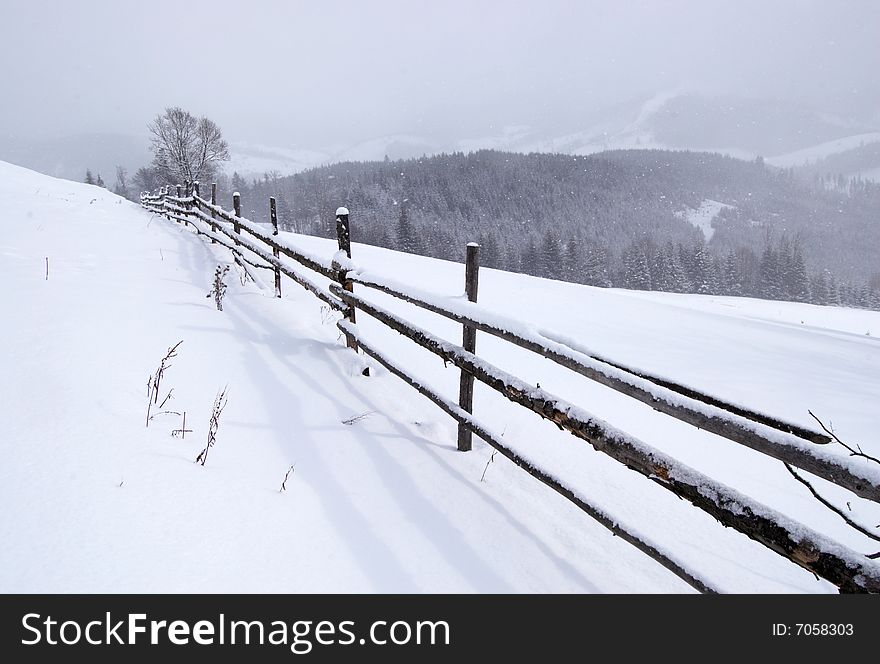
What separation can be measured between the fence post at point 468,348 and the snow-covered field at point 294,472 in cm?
18

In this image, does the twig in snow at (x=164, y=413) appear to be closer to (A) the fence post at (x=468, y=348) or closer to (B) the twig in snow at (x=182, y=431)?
(B) the twig in snow at (x=182, y=431)

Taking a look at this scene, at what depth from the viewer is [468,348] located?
11.0 feet

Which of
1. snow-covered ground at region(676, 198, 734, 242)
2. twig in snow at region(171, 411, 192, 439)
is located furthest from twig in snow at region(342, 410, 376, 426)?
snow-covered ground at region(676, 198, 734, 242)

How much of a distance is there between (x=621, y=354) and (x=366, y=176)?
13774cm

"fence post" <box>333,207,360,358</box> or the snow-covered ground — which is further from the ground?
the snow-covered ground

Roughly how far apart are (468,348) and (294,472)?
147 cm

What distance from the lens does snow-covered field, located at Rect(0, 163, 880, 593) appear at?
196 cm

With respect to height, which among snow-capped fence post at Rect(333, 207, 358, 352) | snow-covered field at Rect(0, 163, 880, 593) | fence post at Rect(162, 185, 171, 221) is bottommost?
snow-covered field at Rect(0, 163, 880, 593)

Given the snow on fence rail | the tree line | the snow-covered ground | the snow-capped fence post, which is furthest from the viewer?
the snow-covered ground

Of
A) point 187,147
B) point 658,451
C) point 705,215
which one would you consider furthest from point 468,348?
point 705,215

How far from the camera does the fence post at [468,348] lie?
3314 millimetres

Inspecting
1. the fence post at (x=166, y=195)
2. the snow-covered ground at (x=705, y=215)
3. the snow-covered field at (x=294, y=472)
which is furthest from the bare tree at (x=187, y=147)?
the snow-covered ground at (x=705, y=215)

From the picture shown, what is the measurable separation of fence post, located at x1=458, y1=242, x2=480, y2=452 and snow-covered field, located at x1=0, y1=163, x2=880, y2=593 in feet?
0.59

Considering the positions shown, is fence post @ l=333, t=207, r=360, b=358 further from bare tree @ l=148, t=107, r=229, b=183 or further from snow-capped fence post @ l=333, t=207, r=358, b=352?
bare tree @ l=148, t=107, r=229, b=183
